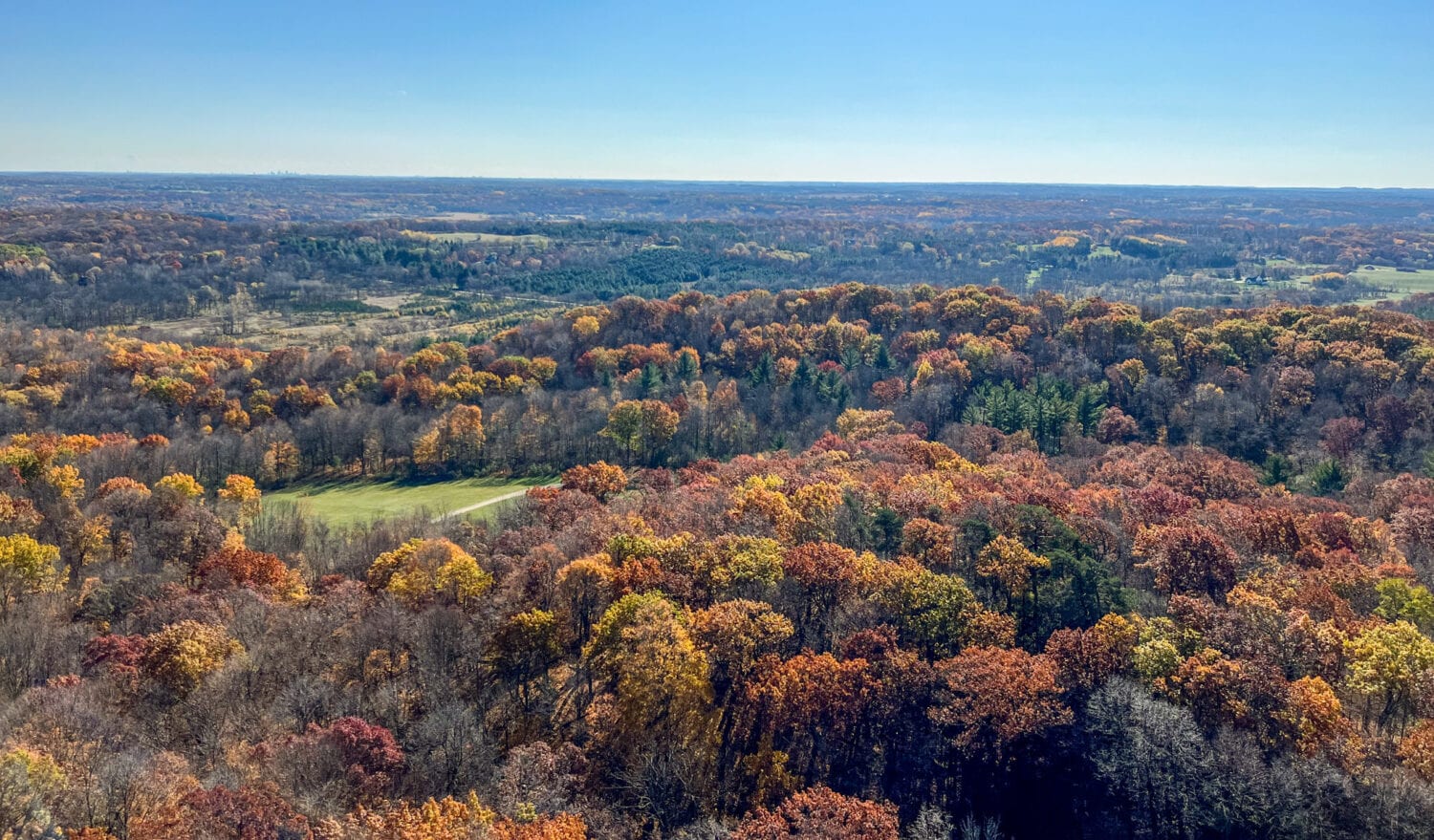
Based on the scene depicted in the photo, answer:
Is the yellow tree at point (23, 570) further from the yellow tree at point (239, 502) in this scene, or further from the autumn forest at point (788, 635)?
the yellow tree at point (239, 502)

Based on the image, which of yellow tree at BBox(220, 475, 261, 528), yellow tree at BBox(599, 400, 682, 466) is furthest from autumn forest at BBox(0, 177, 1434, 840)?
yellow tree at BBox(599, 400, 682, 466)

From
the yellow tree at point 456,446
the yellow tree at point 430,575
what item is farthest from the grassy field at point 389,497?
the yellow tree at point 430,575

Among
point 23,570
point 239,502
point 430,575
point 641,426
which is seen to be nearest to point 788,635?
point 430,575

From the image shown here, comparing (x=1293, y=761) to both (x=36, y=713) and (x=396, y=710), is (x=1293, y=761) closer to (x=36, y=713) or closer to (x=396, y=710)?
(x=396, y=710)

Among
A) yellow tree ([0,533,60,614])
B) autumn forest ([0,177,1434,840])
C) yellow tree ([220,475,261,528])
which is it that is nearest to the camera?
autumn forest ([0,177,1434,840])

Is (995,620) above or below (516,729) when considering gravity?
above

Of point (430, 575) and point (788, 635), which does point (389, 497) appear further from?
point (788, 635)

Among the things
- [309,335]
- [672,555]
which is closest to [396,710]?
[672,555]

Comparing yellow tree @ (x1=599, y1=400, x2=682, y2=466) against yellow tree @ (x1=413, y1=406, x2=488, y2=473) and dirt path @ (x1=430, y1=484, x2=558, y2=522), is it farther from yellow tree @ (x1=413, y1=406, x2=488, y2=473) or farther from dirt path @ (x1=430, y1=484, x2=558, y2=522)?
yellow tree @ (x1=413, y1=406, x2=488, y2=473)
